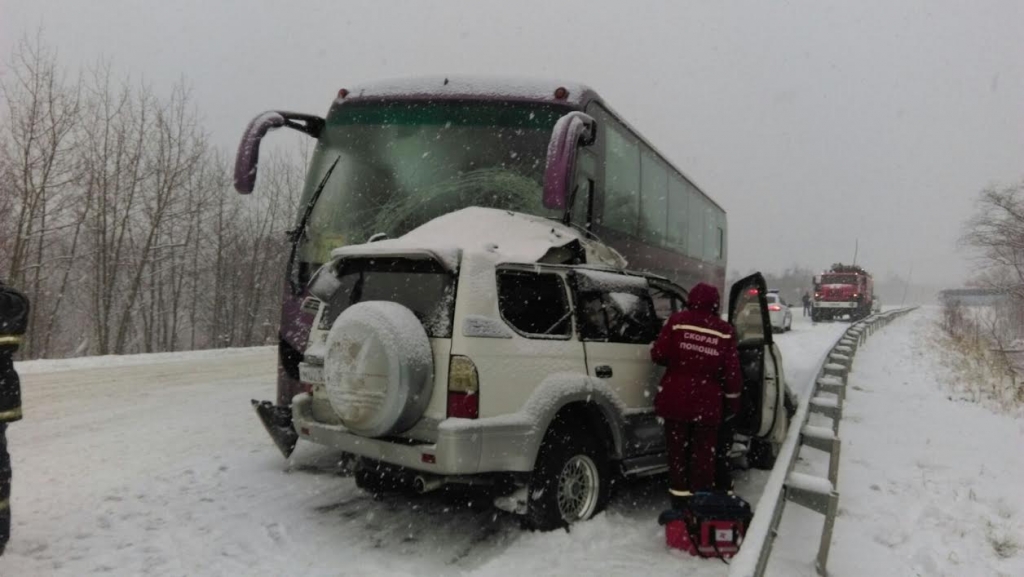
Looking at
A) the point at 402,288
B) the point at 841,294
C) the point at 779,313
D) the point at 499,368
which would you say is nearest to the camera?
the point at 499,368

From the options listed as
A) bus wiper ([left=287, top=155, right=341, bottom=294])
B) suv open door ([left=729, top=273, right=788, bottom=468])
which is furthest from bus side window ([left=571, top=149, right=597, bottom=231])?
bus wiper ([left=287, top=155, right=341, bottom=294])

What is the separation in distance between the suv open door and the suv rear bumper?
1979 mm

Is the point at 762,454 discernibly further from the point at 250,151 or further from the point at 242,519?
the point at 250,151

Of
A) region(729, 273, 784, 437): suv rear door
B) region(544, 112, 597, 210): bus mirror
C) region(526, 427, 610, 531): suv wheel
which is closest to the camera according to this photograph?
region(526, 427, 610, 531): suv wheel

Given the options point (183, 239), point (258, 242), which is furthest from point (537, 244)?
point (258, 242)

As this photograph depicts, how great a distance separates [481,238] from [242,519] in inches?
105

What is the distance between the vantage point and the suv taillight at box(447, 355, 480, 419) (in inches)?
164

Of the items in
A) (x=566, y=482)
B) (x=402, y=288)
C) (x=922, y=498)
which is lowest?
(x=922, y=498)

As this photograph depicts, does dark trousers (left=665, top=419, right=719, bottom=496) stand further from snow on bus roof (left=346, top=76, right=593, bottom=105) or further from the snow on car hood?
snow on bus roof (left=346, top=76, right=593, bottom=105)

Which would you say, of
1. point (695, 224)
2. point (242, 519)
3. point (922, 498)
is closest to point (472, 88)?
point (242, 519)

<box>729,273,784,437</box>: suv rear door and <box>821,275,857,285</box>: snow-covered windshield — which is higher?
<box>821,275,857,285</box>: snow-covered windshield

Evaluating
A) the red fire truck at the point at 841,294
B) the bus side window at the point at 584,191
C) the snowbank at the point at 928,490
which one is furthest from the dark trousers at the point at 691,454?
the red fire truck at the point at 841,294

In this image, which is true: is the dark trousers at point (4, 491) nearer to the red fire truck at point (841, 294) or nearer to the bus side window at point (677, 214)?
the bus side window at point (677, 214)

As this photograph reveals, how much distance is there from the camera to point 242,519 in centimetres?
492
